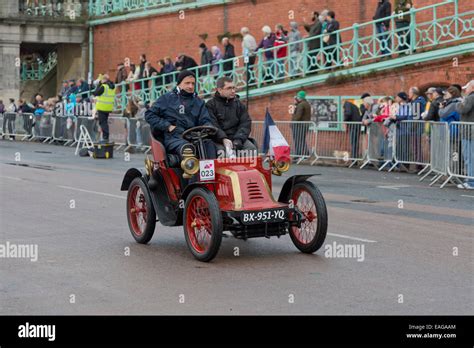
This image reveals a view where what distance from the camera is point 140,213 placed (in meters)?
12.7

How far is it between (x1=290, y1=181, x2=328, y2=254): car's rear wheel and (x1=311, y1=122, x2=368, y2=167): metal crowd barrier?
13.1 meters

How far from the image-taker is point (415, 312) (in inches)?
334

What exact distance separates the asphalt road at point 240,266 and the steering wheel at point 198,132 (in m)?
1.24

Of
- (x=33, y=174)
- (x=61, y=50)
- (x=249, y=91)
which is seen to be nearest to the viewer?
(x=33, y=174)

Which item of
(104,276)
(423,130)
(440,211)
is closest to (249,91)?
(423,130)

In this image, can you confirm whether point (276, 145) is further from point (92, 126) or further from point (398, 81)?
point (92, 126)

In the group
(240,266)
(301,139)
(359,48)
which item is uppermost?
(359,48)

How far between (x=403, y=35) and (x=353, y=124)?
11.8 ft

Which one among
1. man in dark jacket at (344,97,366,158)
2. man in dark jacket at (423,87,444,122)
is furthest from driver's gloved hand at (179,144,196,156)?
man in dark jacket at (344,97,366,158)

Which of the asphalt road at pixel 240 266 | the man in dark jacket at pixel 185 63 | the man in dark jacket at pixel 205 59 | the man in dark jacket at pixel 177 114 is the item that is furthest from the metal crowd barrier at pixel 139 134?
the man in dark jacket at pixel 177 114

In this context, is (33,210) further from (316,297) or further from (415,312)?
(415,312)

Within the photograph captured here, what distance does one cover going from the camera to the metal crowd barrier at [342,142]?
81.8 feet

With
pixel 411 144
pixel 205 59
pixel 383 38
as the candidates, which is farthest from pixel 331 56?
pixel 411 144
